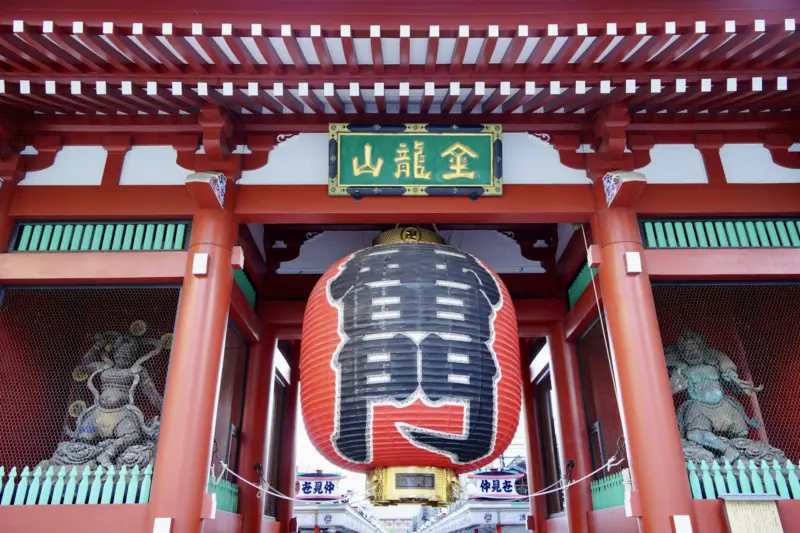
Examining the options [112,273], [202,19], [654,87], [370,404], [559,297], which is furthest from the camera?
[559,297]

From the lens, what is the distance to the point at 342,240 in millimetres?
7266

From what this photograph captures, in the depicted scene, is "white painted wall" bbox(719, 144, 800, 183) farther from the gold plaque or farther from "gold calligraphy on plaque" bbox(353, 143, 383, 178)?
"gold calligraphy on plaque" bbox(353, 143, 383, 178)

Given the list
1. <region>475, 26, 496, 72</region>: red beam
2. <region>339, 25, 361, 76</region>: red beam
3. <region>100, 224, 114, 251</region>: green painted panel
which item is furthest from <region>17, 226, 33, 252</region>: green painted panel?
<region>475, 26, 496, 72</region>: red beam

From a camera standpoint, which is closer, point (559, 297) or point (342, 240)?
point (559, 297)

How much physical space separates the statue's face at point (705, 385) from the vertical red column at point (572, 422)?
1319 millimetres

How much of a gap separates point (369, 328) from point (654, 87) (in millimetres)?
2813

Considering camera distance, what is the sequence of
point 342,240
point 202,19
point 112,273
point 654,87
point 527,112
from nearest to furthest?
point 202,19, point 654,87, point 112,273, point 527,112, point 342,240

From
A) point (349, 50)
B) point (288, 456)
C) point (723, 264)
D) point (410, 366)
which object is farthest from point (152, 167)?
point (723, 264)

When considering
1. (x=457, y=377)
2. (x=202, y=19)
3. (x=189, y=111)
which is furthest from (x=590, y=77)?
(x=189, y=111)

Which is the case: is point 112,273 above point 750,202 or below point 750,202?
below

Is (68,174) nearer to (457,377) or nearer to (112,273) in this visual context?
(112,273)

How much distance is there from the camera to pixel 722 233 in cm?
503

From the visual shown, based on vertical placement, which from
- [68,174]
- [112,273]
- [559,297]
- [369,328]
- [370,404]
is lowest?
[370,404]

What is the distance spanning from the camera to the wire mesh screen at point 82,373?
15.6 ft
